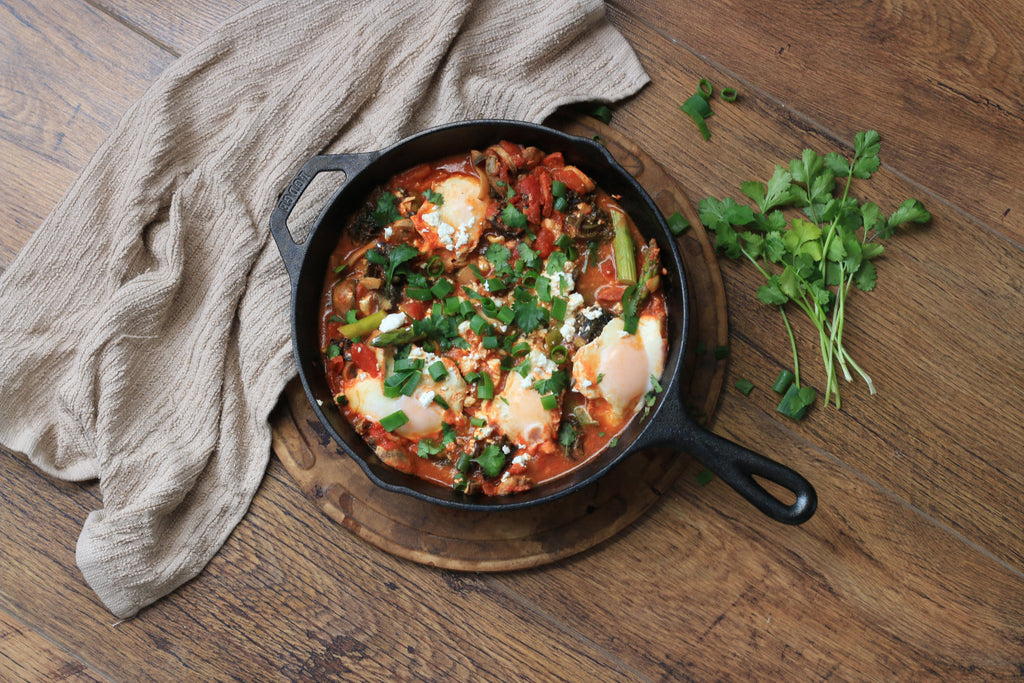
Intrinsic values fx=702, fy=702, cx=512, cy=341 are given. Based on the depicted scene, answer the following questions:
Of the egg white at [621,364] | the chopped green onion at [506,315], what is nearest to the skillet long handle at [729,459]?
the egg white at [621,364]

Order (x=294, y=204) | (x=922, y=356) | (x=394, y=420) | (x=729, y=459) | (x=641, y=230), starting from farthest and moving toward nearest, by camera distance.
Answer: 1. (x=922, y=356)
2. (x=641, y=230)
3. (x=394, y=420)
4. (x=294, y=204)
5. (x=729, y=459)

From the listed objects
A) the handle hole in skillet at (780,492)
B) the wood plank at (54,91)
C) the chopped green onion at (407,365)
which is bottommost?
the handle hole in skillet at (780,492)

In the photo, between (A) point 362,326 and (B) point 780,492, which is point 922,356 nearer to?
(B) point 780,492

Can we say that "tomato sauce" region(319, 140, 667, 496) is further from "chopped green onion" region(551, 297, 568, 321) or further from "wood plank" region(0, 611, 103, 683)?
"wood plank" region(0, 611, 103, 683)

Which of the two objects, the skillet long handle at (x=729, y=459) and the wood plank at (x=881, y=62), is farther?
the wood plank at (x=881, y=62)

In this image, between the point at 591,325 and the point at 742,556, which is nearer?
the point at 591,325

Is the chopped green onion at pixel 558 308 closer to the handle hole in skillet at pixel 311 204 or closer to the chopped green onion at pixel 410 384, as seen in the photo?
the chopped green onion at pixel 410 384

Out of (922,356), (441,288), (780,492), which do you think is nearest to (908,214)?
(922,356)
